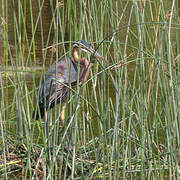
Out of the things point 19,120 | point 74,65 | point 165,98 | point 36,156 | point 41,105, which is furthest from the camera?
point 74,65

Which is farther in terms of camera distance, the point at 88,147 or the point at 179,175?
the point at 88,147

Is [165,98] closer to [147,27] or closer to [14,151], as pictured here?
[147,27]

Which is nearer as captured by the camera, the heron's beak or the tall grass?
the heron's beak

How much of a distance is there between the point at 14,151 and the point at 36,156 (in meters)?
0.14

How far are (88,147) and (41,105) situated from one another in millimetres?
633

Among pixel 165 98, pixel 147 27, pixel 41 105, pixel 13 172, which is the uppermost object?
pixel 147 27

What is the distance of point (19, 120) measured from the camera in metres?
2.29

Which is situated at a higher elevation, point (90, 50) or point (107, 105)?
point (90, 50)

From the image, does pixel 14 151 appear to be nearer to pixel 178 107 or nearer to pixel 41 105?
pixel 41 105

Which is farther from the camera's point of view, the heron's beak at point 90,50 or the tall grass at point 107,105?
the tall grass at point 107,105

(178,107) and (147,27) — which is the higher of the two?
(147,27)

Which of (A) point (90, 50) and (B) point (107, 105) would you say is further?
(B) point (107, 105)

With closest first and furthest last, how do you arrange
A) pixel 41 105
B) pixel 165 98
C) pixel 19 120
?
pixel 165 98
pixel 19 120
pixel 41 105

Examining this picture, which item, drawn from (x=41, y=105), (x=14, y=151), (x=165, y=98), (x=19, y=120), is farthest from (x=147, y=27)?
Result: (x=41, y=105)
